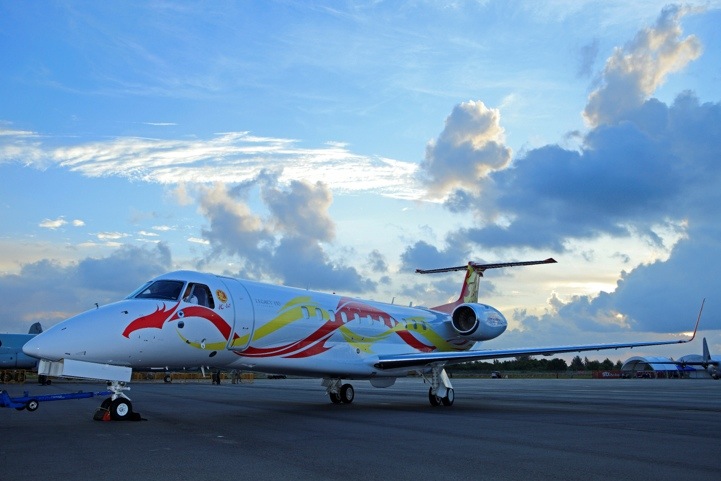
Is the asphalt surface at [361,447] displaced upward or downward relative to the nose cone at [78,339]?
downward

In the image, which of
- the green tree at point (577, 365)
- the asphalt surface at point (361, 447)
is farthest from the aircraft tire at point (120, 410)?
the green tree at point (577, 365)

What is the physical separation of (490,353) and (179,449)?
43.0 ft

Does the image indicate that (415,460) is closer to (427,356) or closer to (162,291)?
(162,291)

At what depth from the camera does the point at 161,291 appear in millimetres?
16422

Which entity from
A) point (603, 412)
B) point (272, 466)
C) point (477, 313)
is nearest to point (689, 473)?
point (272, 466)

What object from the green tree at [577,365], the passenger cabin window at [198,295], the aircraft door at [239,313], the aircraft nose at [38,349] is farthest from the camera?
the green tree at [577,365]

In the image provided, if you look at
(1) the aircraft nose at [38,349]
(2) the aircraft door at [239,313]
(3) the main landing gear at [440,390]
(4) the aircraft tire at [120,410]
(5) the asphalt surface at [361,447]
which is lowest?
(5) the asphalt surface at [361,447]

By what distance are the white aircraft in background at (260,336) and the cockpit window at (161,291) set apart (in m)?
0.02

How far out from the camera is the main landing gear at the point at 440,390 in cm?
2230

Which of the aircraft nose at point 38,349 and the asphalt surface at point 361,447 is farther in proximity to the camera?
the aircraft nose at point 38,349

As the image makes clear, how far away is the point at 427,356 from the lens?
21.3 metres

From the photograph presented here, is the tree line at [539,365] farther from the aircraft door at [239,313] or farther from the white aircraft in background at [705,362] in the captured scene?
the aircraft door at [239,313]

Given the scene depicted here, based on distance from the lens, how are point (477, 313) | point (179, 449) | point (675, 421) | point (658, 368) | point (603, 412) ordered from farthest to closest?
point (658, 368) < point (477, 313) < point (603, 412) < point (675, 421) < point (179, 449)

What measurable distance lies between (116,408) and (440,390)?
10676mm
